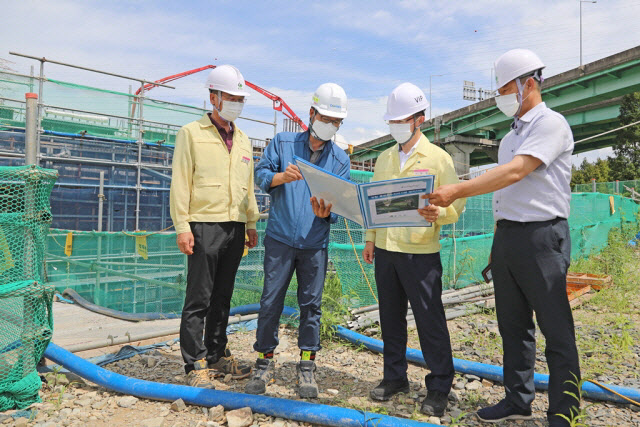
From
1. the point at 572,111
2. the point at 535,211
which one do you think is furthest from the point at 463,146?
the point at 535,211

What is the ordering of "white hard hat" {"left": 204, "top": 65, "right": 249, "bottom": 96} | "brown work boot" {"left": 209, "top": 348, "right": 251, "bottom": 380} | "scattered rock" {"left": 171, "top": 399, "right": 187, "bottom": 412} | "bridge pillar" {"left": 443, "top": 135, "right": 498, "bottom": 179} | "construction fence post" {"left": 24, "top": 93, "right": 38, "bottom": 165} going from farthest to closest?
"bridge pillar" {"left": 443, "top": 135, "right": 498, "bottom": 179} < "construction fence post" {"left": 24, "top": 93, "right": 38, "bottom": 165} < "brown work boot" {"left": 209, "top": 348, "right": 251, "bottom": 380} < "white hard hat" {"left": 204, "top": 65, "right": 249, "bottom": 96} < "scattered rock" {"left": 171, "top": 399, "right": 187, "bottom": 412}

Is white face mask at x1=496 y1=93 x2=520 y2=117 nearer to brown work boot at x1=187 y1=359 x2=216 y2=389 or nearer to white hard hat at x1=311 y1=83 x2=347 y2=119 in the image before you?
white hard hat at x1=311 y1=83 x2=347 y2=119

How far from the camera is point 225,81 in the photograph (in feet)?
10.9

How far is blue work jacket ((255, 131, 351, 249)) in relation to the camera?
10.5ft

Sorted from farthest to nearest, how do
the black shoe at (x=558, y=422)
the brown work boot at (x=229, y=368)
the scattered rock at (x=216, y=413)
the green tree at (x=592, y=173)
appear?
the green tree at (x=592, y=173) < the brown work boot at (x=229, y=368) < the scattered rock at (x=216, y=413) < the black shoe at (x=558, y=422)

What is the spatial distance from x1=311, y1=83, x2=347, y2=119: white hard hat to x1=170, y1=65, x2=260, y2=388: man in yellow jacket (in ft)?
2.03

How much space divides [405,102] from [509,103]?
0.66 m

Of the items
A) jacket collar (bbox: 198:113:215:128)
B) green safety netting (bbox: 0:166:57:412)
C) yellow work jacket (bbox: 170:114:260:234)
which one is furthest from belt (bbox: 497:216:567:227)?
green safety netting (bbox: 0:166:57:412)

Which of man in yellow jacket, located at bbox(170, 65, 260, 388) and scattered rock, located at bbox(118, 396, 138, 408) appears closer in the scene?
scattered rock, located at bbox(118, 396, 138, 408)

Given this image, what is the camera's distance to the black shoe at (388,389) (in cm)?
305

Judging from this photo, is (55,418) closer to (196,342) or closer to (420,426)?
(196,342)

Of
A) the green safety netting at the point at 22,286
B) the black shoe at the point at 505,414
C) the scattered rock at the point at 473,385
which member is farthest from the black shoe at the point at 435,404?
the green safety netting at the point at 22,286

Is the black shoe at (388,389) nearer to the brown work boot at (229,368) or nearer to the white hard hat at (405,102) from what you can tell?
the brown work boot at (229,368)

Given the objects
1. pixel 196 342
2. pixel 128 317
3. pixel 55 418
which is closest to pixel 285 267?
pixel 196 342
